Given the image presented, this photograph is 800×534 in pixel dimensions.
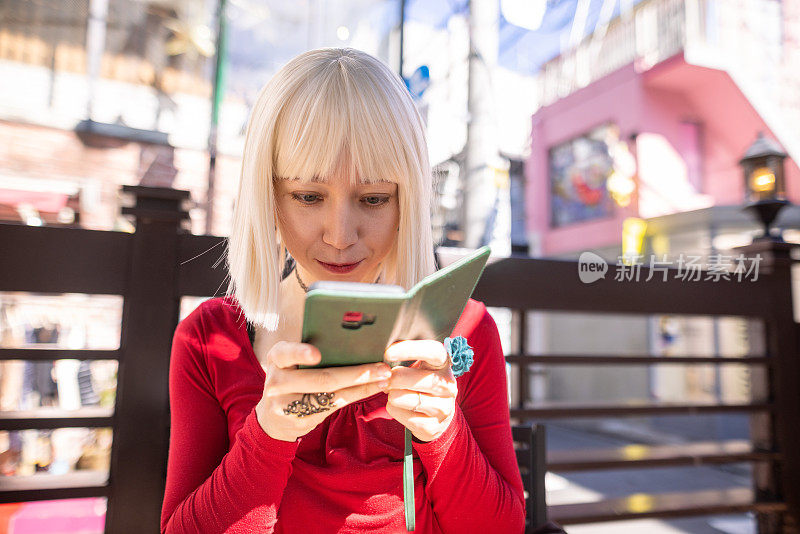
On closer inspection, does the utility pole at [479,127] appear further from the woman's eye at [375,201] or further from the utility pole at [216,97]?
the utility pole at [216,97]

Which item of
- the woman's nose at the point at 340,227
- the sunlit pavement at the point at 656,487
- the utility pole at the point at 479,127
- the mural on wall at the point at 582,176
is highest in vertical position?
the mural on wall at the point at 582,176

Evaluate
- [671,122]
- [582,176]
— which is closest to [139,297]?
[671,122]

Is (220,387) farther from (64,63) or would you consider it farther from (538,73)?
(538,73)

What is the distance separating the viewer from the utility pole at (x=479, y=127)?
3766 mm

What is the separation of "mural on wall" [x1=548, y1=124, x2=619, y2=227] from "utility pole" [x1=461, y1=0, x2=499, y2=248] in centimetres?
622

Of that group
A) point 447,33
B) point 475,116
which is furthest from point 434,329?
point 447,33

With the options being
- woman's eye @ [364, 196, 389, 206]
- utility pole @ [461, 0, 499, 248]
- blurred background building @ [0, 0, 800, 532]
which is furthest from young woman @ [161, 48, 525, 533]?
utility pole @ [461, 0, 499, 248]

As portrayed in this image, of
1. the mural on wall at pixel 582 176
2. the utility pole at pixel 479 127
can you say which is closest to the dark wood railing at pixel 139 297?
the utility pole at pixel 479 127

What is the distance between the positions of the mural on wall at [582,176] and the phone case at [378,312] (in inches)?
380

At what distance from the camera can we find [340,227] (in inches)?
35.5

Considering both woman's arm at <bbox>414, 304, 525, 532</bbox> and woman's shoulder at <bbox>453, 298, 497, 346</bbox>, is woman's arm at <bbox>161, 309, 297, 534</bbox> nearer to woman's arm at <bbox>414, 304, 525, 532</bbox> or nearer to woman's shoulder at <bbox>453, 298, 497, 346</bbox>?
woman's arm at <bbox>414, 304, 525, 532</bbox>

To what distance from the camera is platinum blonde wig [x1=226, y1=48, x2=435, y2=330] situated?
35.1 inches

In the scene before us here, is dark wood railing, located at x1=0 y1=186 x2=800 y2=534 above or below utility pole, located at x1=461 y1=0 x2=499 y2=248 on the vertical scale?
below

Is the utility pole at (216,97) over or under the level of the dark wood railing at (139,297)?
over
